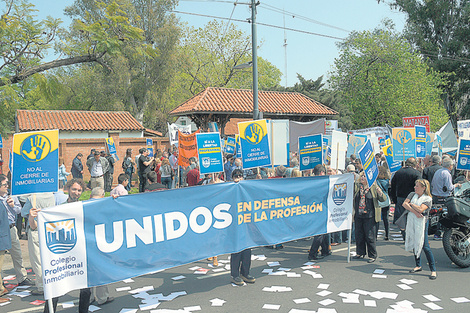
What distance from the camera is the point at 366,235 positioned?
25.6 ft

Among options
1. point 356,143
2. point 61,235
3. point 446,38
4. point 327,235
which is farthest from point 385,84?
point 61,235

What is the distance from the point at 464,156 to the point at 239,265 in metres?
6.66

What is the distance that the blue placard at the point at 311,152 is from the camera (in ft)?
32.9

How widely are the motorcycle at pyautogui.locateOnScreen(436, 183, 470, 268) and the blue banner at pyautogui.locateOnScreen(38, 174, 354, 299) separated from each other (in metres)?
1.68

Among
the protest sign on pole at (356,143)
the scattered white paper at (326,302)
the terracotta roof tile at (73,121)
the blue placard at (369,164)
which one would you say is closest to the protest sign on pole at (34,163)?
the scattered white paper at (326,302)

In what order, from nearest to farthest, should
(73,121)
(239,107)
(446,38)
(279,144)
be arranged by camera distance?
(279,144)
(239,107)
(73,121)
(446,38)

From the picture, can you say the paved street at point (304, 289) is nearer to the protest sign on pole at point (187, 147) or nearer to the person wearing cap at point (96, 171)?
the protest sign on pole at point (187, 147)

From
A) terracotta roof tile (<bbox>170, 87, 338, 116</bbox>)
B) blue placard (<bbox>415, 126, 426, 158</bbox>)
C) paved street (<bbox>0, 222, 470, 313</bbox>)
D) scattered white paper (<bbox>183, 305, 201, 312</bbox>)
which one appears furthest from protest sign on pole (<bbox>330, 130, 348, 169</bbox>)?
terracotta roof tile (<bbox>170, 87, 338, 116</bbox>)

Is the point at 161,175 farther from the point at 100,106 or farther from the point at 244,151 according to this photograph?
the point at 100,106

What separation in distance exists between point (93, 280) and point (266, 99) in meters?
23.4

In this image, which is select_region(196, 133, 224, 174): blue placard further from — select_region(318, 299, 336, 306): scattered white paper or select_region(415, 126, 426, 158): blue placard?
select_region(415, 126, 426, 158): blue placard

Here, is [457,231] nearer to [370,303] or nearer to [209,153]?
[370,303]

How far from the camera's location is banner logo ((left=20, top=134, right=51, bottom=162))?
17.5ft

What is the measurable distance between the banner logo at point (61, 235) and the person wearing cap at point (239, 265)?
8.60ft
